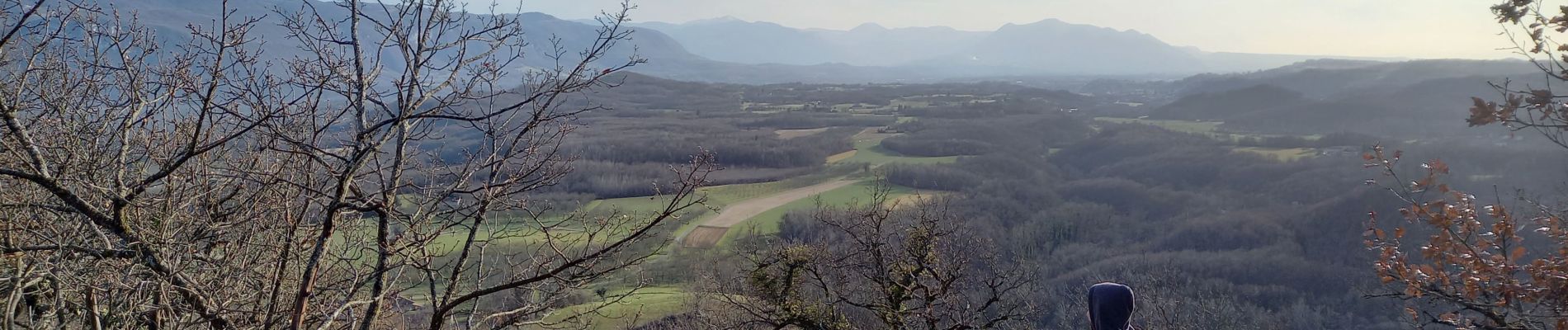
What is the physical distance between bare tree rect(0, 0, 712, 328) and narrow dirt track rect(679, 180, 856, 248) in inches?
831

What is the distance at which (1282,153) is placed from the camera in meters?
60.5

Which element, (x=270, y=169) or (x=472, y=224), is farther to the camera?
(x=270, y=169)

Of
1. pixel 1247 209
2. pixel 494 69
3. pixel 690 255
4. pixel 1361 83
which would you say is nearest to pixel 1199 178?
pixel 1247 209

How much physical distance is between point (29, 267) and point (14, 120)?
4.13 feet

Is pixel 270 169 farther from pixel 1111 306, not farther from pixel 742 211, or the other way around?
pixel 742 211

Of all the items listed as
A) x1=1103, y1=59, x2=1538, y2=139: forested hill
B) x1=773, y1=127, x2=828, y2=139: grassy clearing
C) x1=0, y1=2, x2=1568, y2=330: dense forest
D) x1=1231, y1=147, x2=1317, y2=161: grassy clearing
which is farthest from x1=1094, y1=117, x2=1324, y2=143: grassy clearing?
x1=0, y1=2, x2=1568, y2=330: dense forest

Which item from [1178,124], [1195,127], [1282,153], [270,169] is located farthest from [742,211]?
[1178,124]

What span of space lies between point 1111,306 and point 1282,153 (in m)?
67.6

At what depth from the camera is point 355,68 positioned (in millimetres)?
4930

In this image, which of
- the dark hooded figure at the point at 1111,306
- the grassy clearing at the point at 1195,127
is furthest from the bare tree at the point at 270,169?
the grassy clearing at the point at 1195,127

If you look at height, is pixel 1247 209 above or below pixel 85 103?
below

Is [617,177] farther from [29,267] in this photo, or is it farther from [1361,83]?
[1361,83]

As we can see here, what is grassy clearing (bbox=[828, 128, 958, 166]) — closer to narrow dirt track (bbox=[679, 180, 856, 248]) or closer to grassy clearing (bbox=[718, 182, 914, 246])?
grassy clearing (bbox=[718, 182, 914, 246])

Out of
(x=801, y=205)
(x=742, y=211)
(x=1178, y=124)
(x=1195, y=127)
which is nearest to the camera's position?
(x=742, y=211)
